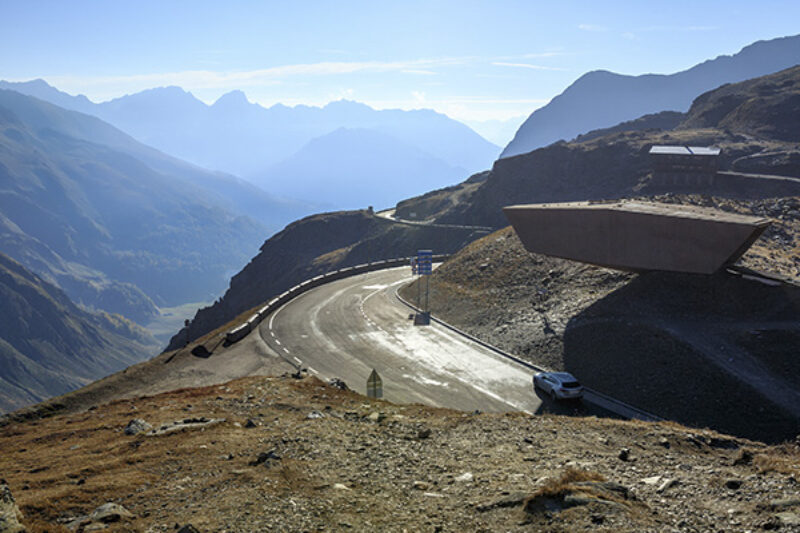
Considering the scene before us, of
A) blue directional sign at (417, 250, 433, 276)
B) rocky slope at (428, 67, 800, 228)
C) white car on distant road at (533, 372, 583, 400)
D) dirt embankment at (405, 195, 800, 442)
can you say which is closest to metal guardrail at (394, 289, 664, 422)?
dirt embankment at (405, 195, 800, 442)

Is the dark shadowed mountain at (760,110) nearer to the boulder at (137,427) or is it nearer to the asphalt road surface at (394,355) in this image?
the asphalt road surface at (394,355)

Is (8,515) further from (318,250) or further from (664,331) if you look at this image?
(318,250)

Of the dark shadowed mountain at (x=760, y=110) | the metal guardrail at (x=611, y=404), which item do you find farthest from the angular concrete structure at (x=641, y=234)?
the dark shadowed mountain at (x=760, y=110)

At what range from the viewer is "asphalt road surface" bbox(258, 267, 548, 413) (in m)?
29.5

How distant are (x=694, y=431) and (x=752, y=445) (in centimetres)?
180

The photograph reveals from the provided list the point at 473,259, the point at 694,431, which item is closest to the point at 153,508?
the point at 694,431

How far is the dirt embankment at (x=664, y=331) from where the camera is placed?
81.6 ft

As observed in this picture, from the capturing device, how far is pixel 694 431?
19375mm

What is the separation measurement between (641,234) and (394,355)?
58.9 feet

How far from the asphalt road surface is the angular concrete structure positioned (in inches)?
363

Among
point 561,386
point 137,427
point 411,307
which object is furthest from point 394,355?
point 137,427

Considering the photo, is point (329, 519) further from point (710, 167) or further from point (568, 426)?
point (710, 167)

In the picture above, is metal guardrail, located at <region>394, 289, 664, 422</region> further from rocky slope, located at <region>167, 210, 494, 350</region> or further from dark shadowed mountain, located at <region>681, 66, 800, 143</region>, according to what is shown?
dark shadowed mountain, located at <region>681, 66, 800, 143</region>

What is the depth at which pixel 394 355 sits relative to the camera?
36.7m
